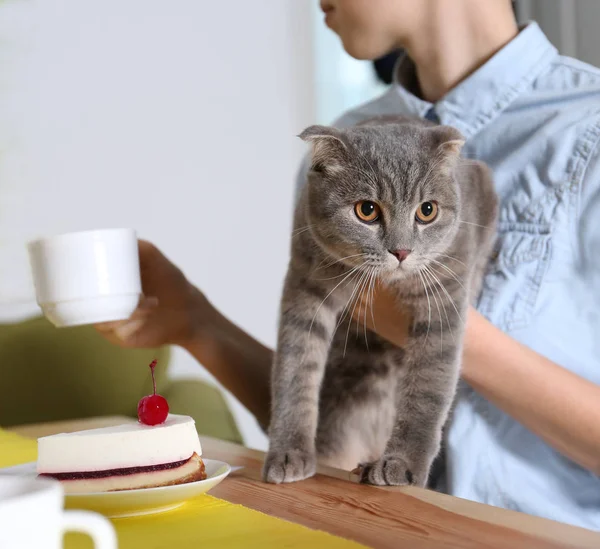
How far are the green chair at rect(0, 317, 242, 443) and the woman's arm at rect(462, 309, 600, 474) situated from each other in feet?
3.25

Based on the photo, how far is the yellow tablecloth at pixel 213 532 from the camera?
0.62 m

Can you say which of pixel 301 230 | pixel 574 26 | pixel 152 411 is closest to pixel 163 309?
pixel 301 230

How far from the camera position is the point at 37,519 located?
39cm

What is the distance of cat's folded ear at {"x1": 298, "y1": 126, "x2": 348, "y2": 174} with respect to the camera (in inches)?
39.8

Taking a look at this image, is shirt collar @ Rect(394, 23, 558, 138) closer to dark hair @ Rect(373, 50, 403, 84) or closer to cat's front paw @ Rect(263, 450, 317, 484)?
dark hair @ Rect(373, 50, 403, 84)

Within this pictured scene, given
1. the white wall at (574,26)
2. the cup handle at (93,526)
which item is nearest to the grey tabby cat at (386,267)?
the cup handle at (93,526)

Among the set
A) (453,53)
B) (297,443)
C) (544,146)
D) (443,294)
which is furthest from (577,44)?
(297,443)

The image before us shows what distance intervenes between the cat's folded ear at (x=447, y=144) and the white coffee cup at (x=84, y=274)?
0.45 meters

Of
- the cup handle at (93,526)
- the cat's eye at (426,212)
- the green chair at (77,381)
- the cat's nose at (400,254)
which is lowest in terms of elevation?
the green chair at (77,381)

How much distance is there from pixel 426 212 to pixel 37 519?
0.76m

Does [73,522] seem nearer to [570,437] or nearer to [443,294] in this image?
[443,294]

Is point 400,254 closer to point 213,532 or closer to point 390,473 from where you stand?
point 390,473

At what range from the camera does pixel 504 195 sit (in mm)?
1261

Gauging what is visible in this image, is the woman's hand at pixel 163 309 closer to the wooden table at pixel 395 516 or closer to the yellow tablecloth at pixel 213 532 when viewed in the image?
the wooden table at pixel 395 516
